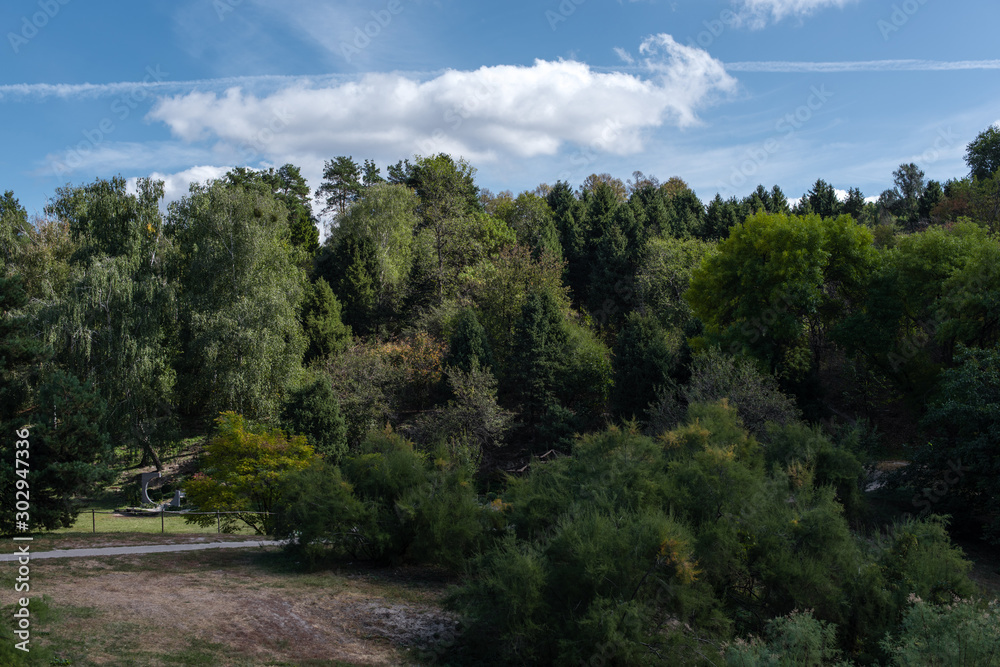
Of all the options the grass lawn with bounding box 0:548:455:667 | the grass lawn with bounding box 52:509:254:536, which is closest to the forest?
the grass lawn with bounding box 0:548:455:667

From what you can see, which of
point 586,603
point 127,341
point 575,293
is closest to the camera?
point 586,603

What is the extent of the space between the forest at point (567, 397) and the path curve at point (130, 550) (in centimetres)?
203

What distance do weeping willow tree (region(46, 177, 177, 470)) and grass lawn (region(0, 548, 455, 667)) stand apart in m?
17.8

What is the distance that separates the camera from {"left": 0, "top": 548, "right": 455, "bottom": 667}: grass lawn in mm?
10688

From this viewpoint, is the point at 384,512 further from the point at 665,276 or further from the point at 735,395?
the point at 665,276

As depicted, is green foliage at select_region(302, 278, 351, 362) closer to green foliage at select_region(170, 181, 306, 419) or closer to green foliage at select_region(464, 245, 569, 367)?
green foliage at select_region(170, 181, 306, 419)

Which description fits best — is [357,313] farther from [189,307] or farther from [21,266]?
[21,266]

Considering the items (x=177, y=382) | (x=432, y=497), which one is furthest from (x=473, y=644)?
(x=177, y=382)

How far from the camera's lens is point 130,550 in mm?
18453

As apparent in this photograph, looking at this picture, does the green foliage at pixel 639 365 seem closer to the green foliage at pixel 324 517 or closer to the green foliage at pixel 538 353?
the green foliage at pixel 538 353

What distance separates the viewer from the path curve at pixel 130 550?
16.8 meters

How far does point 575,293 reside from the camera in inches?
2013

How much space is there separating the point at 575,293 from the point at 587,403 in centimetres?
1815

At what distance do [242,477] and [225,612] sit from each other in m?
9.98
